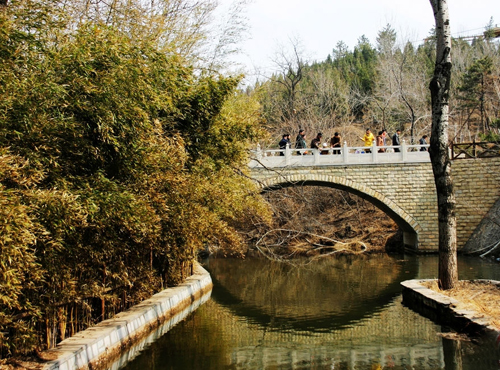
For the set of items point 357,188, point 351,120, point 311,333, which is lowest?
point 311,333

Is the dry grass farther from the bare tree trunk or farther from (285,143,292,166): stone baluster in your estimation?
(285,143,292,166): stone baluster

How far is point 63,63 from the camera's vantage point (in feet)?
16.3

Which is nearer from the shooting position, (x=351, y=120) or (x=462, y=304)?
(x=462, y=304)

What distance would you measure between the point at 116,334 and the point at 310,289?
627 cm

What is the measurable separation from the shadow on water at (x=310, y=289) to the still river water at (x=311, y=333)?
0.02 m

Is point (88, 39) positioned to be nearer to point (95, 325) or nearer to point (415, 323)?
point (95, 325)

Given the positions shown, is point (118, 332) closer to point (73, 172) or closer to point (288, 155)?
point (73, 172)

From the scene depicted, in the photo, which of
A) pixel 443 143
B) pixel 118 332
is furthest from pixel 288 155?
pixel 118 332

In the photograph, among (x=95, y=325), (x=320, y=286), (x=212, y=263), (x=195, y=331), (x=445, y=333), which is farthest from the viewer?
(x=212, y=263)

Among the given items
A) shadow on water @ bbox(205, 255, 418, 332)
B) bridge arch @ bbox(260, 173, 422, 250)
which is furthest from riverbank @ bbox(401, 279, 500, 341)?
bridge arch @ bbox(260, 173, 422, 250)

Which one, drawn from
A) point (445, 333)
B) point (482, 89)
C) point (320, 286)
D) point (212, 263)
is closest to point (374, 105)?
point (482, 89)

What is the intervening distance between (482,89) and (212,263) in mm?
21632

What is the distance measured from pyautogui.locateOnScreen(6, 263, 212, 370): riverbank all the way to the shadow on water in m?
1.18

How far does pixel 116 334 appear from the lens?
20.7 feet
